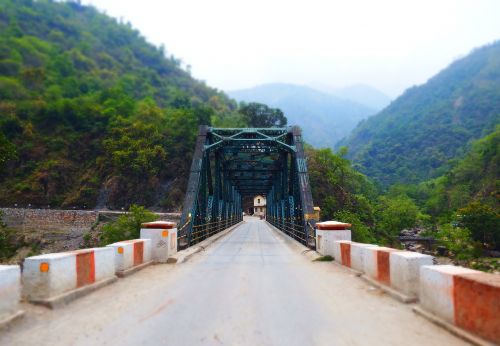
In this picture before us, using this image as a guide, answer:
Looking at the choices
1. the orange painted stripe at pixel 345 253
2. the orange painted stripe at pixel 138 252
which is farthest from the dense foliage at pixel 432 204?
the orange painted stripe at pixel 138 252

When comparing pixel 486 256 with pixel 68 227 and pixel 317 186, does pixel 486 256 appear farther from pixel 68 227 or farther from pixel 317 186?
pixel 68 227

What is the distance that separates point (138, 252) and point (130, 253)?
0.61m

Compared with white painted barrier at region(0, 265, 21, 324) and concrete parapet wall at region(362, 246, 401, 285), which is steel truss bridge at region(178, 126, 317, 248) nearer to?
concrete parapet wall at region(362, 246, 401, 285)

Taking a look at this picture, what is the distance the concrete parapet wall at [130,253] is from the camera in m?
7.66

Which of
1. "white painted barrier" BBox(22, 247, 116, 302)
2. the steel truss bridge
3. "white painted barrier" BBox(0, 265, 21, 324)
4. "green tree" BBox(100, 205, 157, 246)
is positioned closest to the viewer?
"white painted barrier" BBox(0, 265, 21, 324)

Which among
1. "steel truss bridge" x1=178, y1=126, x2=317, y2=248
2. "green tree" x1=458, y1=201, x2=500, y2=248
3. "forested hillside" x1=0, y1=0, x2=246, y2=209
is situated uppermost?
"forested hillside" x1=0, y1=0, x2=246, y2=209

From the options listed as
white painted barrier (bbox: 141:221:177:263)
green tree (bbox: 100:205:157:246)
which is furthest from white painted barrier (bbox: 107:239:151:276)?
green tree (bbox: 100:205:157:246)

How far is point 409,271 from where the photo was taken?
17.8 feet

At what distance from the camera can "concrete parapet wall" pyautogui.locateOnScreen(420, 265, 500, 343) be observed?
3528 mm

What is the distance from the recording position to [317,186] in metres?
49.6

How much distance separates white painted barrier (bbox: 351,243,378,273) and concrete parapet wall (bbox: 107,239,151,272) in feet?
15.2

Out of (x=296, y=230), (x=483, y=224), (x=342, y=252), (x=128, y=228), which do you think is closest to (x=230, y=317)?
(x=342, y=252)

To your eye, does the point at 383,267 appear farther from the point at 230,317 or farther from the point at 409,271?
the point at 230,317

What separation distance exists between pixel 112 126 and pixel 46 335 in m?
61.4
